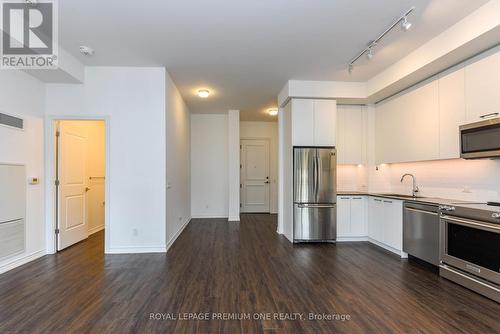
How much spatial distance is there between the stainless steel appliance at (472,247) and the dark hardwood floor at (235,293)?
14cm

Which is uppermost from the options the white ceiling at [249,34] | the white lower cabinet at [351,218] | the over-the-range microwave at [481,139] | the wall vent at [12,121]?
the white ceiling at [249,34]

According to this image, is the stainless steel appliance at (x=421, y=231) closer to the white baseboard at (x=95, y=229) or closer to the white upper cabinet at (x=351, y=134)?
the white upper cabinet at (x=351, y=134)

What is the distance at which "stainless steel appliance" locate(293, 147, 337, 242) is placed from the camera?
14.9 feet

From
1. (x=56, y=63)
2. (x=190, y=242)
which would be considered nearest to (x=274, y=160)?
(x=190, y=242)

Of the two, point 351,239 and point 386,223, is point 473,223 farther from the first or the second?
point 351,239

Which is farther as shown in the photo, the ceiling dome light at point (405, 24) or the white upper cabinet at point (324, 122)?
the white upper cabinet at point (324, 122)

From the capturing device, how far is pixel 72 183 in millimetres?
4410

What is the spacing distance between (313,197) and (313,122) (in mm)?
1373

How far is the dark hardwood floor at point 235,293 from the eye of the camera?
A: 6.86 feet

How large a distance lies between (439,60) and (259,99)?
3.41m

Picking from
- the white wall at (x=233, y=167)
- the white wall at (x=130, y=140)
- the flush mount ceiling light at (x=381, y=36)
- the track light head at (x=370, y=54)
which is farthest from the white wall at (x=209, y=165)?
the track light head at (x=370, y=54)

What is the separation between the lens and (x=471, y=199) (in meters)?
3.27

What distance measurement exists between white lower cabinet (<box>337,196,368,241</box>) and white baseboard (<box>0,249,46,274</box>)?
4.89 meters

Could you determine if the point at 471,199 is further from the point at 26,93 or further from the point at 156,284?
the point at 26,93
